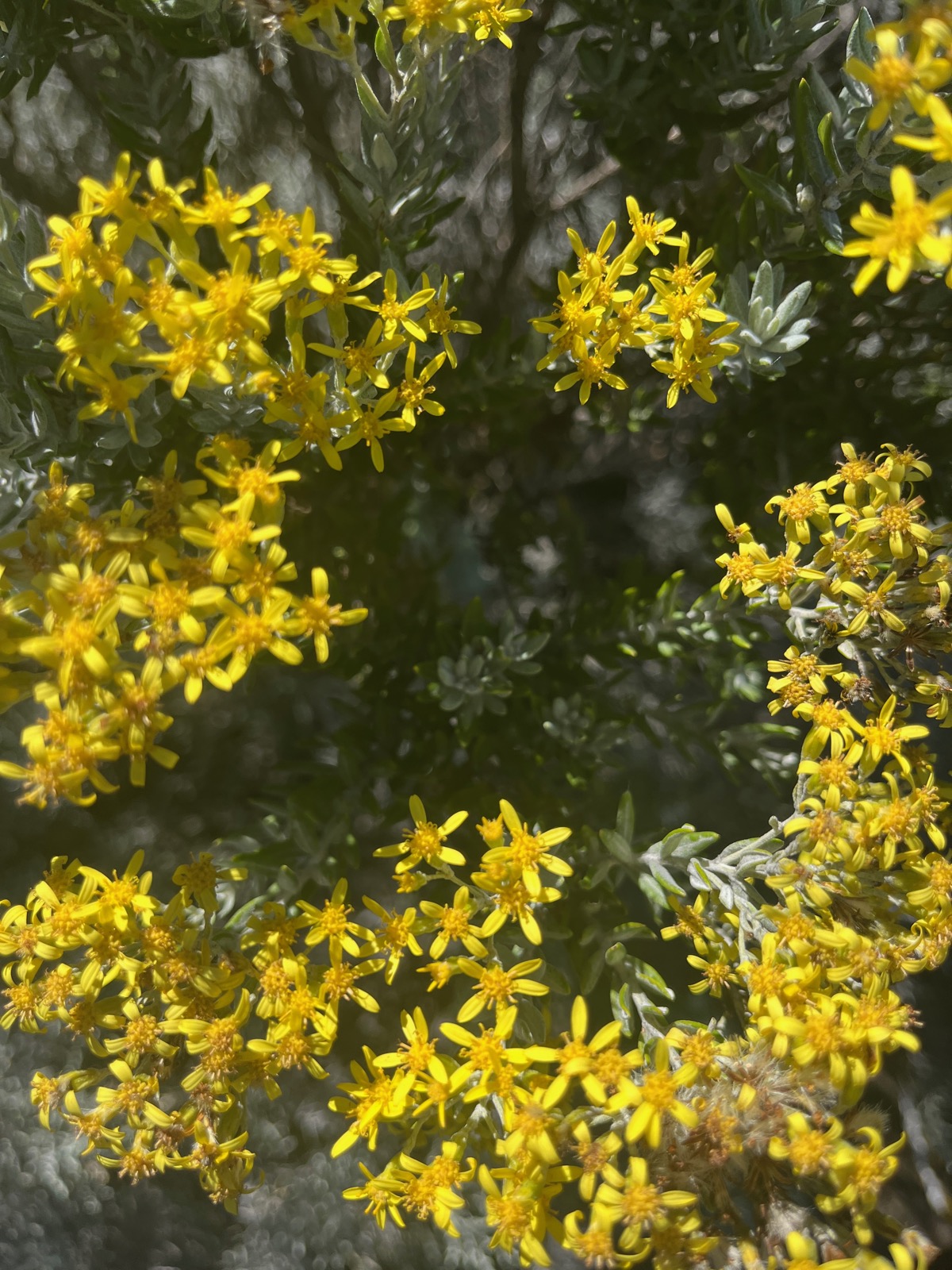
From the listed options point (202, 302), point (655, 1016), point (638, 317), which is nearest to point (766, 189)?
point (638, 317)

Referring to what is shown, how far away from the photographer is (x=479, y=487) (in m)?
2.98

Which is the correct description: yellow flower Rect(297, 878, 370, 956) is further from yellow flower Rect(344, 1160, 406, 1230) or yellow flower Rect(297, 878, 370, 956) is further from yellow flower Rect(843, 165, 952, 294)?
yellow flower Rect(843, 165, 952, 294)

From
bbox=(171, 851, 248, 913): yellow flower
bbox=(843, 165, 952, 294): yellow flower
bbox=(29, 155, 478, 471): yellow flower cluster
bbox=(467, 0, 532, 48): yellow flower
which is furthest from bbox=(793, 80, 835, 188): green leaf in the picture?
bbox=(171, 851, 248, 913): yellow flower

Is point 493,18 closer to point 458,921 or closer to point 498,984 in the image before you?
point 458,921

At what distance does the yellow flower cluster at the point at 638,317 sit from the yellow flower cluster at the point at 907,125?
0.30 m

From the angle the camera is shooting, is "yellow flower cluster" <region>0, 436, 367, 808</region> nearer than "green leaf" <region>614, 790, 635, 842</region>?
Yes

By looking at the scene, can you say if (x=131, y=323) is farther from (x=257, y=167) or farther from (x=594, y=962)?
(x=257, y=167)

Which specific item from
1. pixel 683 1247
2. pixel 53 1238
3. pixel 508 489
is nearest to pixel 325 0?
pixel 508 489

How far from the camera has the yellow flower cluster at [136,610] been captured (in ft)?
4.32

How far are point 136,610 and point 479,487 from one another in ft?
6.01

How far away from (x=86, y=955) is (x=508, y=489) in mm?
2009

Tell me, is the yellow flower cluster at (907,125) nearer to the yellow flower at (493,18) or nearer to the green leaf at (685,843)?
the yellow flower at (493,18)

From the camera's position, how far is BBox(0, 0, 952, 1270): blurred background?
5.96 ft

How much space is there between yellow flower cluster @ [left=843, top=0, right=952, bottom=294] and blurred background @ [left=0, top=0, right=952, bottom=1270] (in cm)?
46
